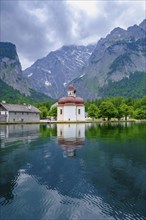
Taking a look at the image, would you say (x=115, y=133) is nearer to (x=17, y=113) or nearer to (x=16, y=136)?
(x=16, y=136)

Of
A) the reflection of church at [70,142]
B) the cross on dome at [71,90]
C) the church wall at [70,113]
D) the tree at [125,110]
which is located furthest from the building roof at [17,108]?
the reflection of church at [70,142]

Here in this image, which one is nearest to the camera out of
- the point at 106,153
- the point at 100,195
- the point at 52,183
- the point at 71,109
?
the point at 100,195

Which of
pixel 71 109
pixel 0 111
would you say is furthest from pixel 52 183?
pixel 71 109

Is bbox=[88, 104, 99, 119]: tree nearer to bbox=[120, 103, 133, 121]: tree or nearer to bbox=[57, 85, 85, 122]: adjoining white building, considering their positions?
bbox=[57, 85, 85, 122]: adjoining white building

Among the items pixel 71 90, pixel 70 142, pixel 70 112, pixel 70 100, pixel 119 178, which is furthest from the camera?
pixel 71 90

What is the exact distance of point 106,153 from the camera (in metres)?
28.1

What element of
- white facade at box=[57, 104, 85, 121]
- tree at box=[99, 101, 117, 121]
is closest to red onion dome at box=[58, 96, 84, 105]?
white facade at box=[57, 104, 85, 121]

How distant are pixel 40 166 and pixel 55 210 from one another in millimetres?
9385

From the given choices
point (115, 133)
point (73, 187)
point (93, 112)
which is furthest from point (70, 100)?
point (73, 187)

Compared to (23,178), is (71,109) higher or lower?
higher

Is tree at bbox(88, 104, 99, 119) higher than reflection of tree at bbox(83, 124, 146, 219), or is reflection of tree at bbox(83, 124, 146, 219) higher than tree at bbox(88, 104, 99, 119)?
tree at bbox(88, 104, 99, 119)

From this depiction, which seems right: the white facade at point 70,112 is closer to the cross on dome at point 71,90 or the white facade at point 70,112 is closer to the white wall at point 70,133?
the cross on dome at point 71,90

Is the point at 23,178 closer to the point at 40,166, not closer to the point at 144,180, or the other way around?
the point at 40,166

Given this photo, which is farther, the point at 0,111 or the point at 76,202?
the point at 0,111
